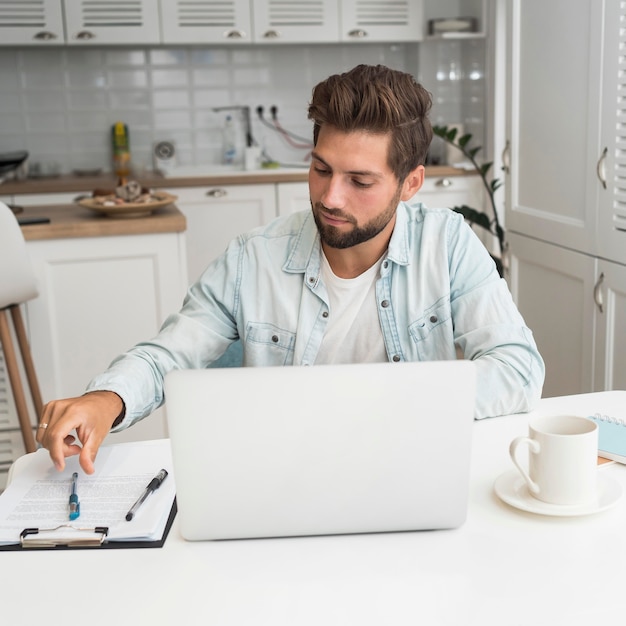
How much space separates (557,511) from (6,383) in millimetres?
2163

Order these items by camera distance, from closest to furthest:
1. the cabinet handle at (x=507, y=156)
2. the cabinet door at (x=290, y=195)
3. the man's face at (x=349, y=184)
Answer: the man's face at (x=349, y=184), the cabinet handle at (x=507, y=156), the cabinet door at (x=290, y=195)

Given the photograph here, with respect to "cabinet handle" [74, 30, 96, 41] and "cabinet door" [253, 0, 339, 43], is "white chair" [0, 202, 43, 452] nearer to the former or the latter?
"cabinet handle" [74, 30, 96, 41]

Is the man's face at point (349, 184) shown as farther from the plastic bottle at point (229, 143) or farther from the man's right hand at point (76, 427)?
the plastic bottle at point (229, 143)

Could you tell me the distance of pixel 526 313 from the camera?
10.7 ft

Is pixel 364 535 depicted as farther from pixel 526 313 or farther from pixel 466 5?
pixel 466 5

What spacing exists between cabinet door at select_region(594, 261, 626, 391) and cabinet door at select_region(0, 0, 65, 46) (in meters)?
2.89

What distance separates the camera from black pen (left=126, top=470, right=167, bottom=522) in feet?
3.52

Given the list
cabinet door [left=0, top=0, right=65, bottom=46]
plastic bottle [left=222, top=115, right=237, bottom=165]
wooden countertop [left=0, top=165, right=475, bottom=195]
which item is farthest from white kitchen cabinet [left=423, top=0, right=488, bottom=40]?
cabinet door [left=0, top=0, right=65, bottom=46]

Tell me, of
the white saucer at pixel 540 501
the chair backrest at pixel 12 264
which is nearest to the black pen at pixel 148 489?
the white saucer at pixel 540 501

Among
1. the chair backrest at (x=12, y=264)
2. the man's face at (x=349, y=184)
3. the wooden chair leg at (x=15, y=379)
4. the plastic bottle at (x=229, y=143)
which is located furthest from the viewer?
the plastic bottle at (x=229, y=143)

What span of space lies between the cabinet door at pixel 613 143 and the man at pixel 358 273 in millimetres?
1108

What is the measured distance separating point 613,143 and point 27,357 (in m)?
1.87

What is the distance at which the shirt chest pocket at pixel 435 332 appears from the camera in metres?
1.61

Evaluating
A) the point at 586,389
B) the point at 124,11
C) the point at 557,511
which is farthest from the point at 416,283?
the point at 124,11
